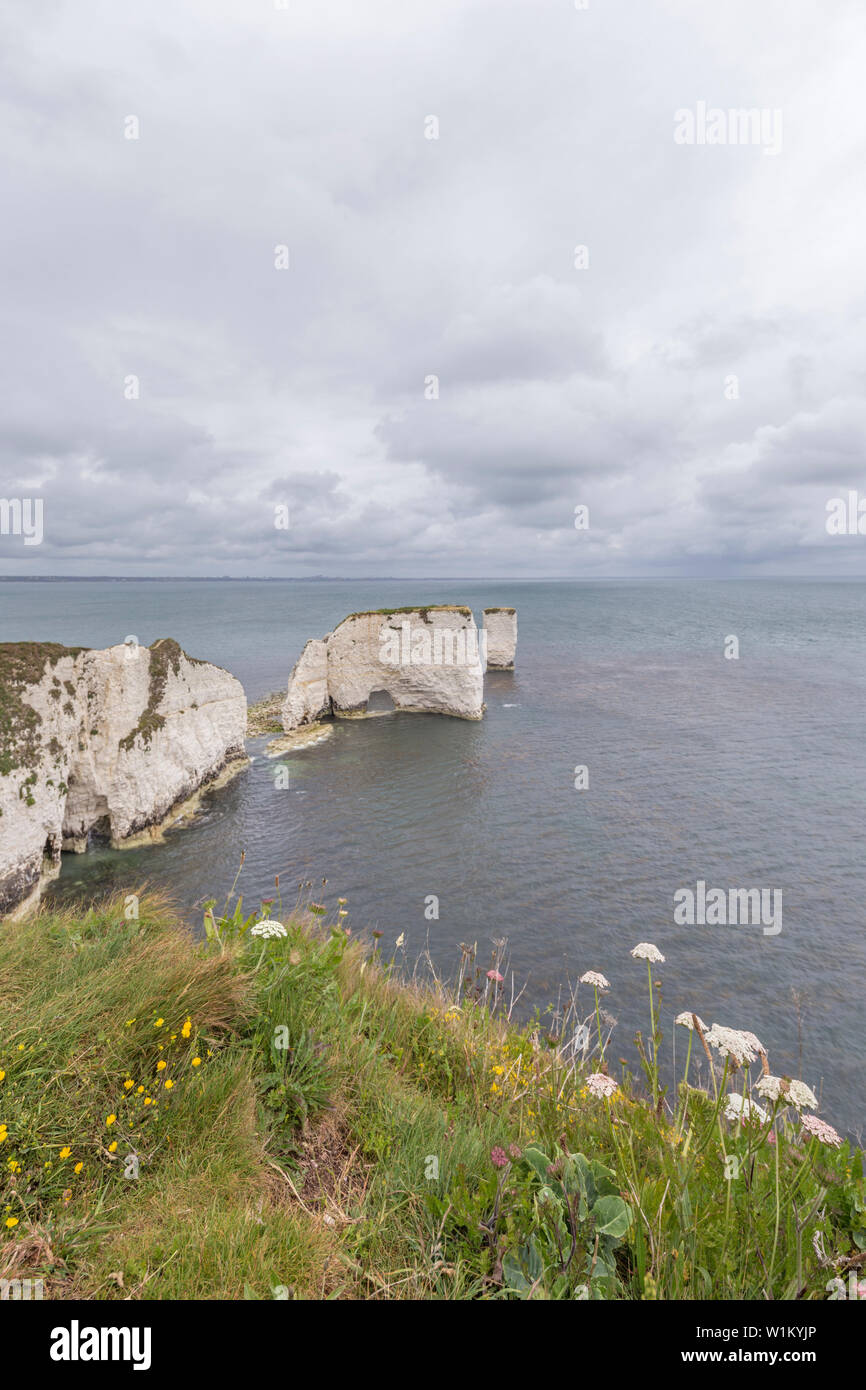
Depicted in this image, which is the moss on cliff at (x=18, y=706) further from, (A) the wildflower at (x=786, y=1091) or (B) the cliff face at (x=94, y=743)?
(A) the wildflower at (x=786, y=1091)

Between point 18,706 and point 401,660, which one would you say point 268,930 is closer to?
point 18,706

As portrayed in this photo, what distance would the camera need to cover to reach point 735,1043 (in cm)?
337

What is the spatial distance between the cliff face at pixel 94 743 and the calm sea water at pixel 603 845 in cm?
154

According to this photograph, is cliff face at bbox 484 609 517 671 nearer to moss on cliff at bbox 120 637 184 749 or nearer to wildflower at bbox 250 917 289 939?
moss on cliff at bbox 120 637 184 749

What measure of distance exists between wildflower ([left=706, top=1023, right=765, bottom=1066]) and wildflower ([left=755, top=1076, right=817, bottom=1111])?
5.4 inches

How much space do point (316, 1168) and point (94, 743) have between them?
18.5 metres

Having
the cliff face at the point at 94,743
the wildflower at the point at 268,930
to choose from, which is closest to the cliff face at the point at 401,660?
the cliff face at the point at 94,743

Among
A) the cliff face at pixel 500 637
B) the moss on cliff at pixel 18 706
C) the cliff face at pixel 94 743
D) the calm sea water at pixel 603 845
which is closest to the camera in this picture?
the calm sea water at pixel 603 845

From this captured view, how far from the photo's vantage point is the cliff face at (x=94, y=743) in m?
15.0

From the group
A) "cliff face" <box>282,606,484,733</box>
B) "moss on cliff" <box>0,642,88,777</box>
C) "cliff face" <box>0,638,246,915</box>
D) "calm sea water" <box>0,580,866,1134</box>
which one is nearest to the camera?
"calm sea water" <box>0,580,866,1134</box>

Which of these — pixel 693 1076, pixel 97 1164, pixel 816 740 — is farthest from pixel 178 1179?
pixel 816 740

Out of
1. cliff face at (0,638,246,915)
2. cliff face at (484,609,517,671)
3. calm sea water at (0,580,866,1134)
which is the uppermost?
cliff face at (484,609,517,671)

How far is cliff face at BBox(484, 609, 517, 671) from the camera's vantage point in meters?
52.5

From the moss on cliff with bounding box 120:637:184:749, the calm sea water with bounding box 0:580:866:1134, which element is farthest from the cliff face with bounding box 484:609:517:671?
the moss on cliff with bounding box 120:637:184:749
